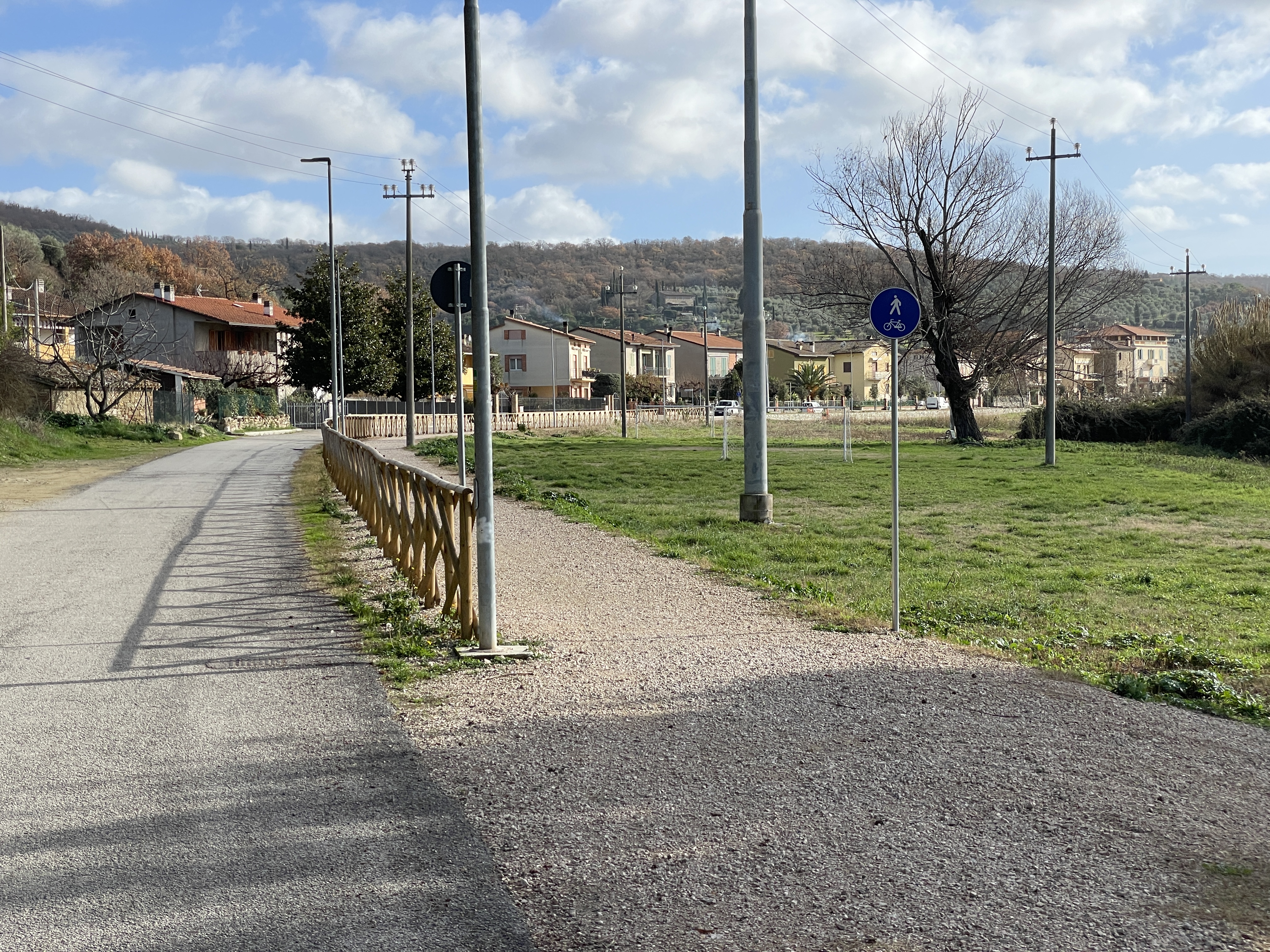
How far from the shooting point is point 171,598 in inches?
428

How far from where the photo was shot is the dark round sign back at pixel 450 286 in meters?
9.39

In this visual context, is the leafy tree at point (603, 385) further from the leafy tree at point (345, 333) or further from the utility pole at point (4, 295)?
the utility pole at point (4, 295)

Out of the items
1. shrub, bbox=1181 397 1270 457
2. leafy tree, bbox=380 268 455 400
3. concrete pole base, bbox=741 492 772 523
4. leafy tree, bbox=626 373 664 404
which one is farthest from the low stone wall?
concrete pole base, bbox=741 492 772 523

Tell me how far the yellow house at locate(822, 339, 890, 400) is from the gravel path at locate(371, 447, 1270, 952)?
117m

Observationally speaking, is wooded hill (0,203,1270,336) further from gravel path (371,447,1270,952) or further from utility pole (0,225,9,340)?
gravel path (371,447,1270,952)

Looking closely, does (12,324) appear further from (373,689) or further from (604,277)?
(604,277)

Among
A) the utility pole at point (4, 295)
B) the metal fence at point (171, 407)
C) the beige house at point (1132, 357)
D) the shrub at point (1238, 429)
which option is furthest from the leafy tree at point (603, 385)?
the shrub at point (1238, 429)

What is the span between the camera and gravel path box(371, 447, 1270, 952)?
396 cm

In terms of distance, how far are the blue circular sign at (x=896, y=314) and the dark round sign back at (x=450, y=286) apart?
3.33 m

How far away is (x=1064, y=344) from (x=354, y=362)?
40.8 meters

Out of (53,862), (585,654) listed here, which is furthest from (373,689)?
(53,862)

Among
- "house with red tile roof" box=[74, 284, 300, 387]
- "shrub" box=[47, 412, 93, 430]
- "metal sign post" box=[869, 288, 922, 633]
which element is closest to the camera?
"metal sign post" box=[869, 288, 922, 633]

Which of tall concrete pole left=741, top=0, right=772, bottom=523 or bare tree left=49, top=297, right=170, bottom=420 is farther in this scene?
bare tree left=49, top=297, right=170, bottom=420

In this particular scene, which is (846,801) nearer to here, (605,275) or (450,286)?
(450,286)
